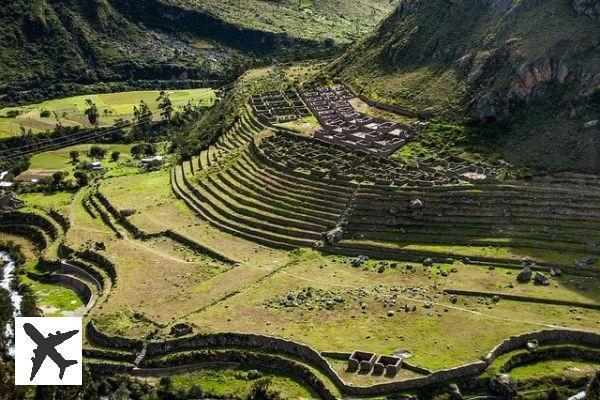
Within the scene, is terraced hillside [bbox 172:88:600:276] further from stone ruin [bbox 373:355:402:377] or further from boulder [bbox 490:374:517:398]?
stone ruin [bbox 373:355:402:377]

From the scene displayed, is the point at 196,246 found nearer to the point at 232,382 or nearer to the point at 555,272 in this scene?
the point at 232,382

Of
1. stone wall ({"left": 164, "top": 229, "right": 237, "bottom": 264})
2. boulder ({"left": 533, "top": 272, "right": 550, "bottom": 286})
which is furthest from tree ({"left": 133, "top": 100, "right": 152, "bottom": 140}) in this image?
boulder ({"left": 533, "top": 272, "right": 550, "bottom": 286})

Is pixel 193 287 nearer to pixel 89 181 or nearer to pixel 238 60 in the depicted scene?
pixel 89 181

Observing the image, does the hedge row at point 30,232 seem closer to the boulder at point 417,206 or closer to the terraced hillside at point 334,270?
the terraced hillside at point 334,270

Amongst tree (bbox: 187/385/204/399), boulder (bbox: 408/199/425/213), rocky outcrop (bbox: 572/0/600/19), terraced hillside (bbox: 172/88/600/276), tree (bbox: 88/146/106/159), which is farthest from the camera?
tree (bbox: 88/146/106/159)

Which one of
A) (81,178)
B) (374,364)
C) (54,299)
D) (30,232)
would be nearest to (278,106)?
(81,178)

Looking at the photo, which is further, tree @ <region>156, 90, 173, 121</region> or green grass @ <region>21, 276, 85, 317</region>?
tree @ <region>156, 90, 173, 121</region>
